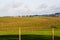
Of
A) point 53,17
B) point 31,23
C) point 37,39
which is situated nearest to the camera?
point 37,39

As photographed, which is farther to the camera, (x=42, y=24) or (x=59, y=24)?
(x=59, y=24)

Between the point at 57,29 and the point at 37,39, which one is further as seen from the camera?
the point at 57,29

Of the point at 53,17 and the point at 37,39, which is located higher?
the point at 53,17

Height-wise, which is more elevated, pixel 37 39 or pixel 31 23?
pixel 31 23

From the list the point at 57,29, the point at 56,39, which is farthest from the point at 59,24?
the point at 56,39

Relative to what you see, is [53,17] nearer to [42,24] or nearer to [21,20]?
[42,24]

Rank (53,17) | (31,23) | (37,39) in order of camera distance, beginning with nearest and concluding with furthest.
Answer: (37,39), (53,17), (31,23)

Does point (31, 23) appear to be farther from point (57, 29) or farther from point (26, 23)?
point (57, 29)

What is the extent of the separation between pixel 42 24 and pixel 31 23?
4.11ft

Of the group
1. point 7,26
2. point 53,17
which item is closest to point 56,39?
point 53,17

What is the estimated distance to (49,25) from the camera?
1900 cm

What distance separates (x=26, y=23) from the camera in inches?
755

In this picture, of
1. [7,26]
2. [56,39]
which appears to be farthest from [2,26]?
[56,39]

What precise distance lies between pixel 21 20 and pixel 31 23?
1.10 metres
